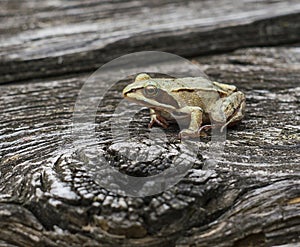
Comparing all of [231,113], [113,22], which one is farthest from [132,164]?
[113,22]

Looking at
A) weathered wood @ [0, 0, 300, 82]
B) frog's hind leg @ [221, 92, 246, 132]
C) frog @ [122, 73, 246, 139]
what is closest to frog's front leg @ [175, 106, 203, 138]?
frog @ [122, 73, 246, 139]

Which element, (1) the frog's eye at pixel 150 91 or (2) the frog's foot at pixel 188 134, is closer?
(2) the frog's foot at pixel 188 134

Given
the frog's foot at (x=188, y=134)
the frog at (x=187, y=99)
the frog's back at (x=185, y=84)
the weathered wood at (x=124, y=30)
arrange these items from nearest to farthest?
the frog's foot at (x=188, y=134) < the frog at (x=187, y=99) < the frog's back at (x=185, y=84) < the weathered wood at (x=124, y=30)

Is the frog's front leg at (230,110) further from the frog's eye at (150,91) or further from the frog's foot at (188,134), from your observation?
the frog's eye at (150,91)

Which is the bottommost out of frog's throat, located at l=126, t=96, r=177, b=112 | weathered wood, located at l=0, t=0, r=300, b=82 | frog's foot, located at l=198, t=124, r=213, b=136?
frog's foot, located at l=198, t=124, r=213, b=136

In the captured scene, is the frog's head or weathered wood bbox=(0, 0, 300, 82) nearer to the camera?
the frog's head

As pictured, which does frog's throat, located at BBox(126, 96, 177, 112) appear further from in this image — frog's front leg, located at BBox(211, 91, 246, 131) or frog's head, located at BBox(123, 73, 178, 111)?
frog's front leg, located at BBox(211, 91, 246, 131)

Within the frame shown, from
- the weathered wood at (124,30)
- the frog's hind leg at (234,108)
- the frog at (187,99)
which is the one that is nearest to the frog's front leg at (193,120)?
the frog at (187,99)

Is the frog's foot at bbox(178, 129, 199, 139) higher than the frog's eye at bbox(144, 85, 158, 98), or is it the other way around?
the frog's eye at bbox(144, 85, 158, 98)
